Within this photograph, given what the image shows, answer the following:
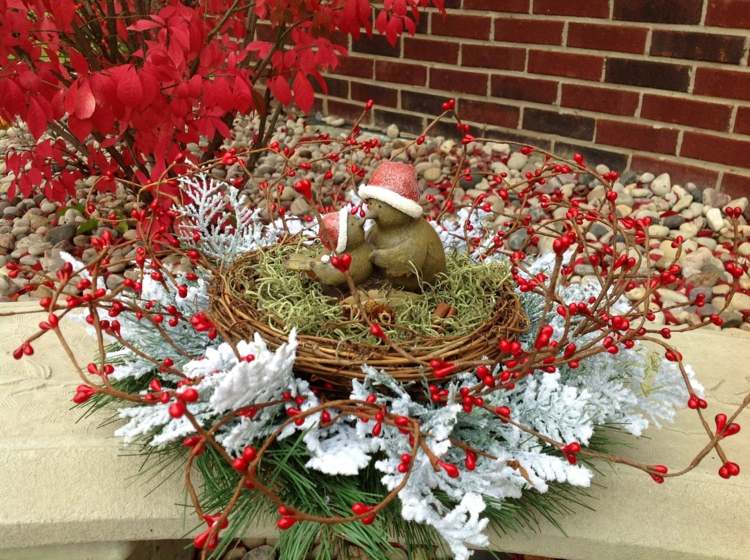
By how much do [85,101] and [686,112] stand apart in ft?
7.20

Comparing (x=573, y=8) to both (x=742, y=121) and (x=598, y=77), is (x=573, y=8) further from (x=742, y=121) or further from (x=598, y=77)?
(x=742, y=121)

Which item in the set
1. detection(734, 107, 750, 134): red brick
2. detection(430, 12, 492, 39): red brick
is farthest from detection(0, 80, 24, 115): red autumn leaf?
detection(734, 107, 750, 134): red brick

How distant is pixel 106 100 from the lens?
169 centimetres

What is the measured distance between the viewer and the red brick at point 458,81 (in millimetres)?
3238

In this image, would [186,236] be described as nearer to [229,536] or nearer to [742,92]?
[229,536]

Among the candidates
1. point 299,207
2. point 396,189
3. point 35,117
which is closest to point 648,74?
point 299,207

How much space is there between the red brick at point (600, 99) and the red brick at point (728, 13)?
1.25 ft

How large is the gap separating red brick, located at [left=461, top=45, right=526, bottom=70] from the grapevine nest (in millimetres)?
1916

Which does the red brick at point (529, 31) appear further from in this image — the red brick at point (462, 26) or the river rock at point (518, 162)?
the river rock at point (518, 162)

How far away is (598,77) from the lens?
2.90 m

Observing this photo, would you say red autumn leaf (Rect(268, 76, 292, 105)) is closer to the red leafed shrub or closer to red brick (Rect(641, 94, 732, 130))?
the red leafed shrub

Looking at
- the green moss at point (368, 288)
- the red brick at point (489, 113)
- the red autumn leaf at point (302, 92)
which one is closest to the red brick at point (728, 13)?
the red brick at point (489, 113)

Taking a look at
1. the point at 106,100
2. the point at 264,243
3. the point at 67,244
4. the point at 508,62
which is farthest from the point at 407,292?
the point at 508,62

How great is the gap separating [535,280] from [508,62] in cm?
204
